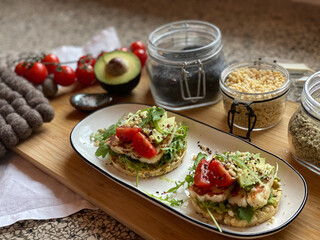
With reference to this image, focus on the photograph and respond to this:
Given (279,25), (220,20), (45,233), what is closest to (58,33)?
(220,20)

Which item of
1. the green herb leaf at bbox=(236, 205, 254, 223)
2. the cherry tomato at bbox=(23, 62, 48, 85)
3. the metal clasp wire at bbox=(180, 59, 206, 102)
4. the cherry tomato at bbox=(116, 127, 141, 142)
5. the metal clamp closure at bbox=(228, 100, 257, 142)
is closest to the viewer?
the green herb leaf at bbox=(236, 205, 254, 223)

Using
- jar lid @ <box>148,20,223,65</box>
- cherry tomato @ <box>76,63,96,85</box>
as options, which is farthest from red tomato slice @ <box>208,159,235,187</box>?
cherry tomato @ <box>76,63,96,85</box>

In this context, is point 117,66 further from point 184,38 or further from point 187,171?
point 187,171

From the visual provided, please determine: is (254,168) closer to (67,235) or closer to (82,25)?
(67,235)

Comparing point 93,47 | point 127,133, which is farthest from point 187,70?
point 93,47

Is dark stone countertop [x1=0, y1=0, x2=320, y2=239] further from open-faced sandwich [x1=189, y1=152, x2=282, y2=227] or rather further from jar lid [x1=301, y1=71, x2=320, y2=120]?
open-faced sandwich [x1=189, y1=152, x2=282, y2=227]

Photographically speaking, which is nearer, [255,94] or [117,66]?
[255,94]
